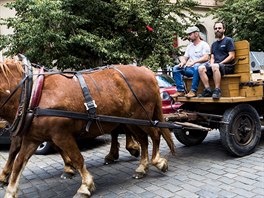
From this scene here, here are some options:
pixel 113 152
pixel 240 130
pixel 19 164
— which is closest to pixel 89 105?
pixel 19 164

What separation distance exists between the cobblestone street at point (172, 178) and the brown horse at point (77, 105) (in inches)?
12.7

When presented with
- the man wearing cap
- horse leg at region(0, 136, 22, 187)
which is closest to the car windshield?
the man wearing cap

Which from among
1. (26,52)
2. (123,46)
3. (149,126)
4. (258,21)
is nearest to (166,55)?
(123,46)

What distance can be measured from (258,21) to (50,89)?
1204 cm

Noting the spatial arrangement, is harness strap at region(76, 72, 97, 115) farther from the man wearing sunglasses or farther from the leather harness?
the man wearing sunglasses

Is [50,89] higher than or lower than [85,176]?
higher

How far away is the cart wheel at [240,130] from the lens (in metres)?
5.18

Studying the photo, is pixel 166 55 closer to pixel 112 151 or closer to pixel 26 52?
pixel 26 52

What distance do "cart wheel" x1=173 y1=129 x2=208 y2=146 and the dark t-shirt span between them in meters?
1.51

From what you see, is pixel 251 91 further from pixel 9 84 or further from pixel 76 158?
pixel 9 84

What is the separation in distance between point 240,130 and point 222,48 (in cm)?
145

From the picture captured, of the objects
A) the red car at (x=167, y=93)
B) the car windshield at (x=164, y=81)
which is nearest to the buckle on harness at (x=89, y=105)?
the red car at (x=167, y=93)

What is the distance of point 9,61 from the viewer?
3.89 metres

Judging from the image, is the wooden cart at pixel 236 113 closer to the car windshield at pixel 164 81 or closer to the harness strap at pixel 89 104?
the harness strap at pixel 89 104
